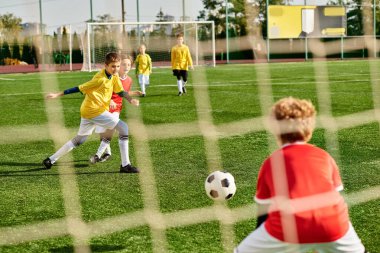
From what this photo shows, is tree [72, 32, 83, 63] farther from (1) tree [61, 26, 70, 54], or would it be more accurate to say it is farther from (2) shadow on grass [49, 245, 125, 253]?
(2) shadow on grass [49, 245, 125, 253]

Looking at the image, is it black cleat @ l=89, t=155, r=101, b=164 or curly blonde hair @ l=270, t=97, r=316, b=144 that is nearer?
curly blonde hair @ l=270, t=97, r=316, b=144

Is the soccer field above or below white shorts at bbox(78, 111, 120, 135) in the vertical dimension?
below

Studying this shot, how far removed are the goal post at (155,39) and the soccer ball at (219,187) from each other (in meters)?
24.3

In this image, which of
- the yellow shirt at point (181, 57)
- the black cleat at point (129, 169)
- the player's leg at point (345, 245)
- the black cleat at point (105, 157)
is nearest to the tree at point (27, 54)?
the yellow shirt at point (181, 57)

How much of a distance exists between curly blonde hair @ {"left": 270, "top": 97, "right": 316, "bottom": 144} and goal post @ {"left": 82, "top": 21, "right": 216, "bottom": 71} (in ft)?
85.4

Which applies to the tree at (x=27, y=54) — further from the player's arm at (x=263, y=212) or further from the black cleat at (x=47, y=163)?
the player's arm at (x=263, y=212)

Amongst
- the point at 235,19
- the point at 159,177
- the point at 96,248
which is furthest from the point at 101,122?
the point at 235,19

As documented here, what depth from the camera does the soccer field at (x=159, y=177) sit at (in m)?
4.58

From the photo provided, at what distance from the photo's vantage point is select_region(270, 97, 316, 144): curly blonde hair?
3.27 m

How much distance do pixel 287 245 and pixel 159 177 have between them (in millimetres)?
3544

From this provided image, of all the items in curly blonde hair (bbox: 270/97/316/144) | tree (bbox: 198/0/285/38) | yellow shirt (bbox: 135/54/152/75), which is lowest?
curly blonde hair (bbox: 270/97/316/144)

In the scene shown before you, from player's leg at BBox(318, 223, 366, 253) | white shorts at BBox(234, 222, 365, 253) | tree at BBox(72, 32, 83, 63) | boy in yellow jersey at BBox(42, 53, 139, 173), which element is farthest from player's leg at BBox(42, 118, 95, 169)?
tree at BBox(72, 32, 83, 63)

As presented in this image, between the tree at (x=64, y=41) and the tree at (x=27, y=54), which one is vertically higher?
the tree at (x=64, y=41)

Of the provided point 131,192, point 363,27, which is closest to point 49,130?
point 131,192
